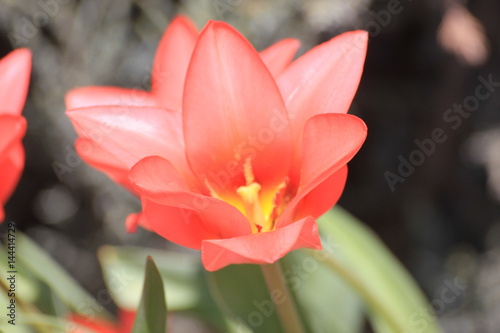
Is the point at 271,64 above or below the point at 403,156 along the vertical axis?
above

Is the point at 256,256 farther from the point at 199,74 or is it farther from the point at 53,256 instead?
the point at 53,256

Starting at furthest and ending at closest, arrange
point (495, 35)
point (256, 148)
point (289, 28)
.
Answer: point (289, 28) < point (495, 35) < point (256, 148)

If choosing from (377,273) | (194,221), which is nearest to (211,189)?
(194,221)

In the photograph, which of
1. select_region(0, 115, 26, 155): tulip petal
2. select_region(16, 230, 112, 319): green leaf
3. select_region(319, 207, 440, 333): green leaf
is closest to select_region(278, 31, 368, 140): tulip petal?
select_region(0, 115, 26, 155): tulip petal

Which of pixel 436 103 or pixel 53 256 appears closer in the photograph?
pixel 436 103

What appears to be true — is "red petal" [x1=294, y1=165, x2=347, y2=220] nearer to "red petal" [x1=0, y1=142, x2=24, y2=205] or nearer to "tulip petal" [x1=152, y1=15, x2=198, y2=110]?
"tulip petal" [x1=152, y1=15, x2=198, y2=110]

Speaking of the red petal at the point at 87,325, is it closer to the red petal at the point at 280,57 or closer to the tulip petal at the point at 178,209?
the tulip petal at the point at 178,209

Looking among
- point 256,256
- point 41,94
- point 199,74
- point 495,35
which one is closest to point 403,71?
point 495,35

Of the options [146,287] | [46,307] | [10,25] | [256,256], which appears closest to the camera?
[256,256]
